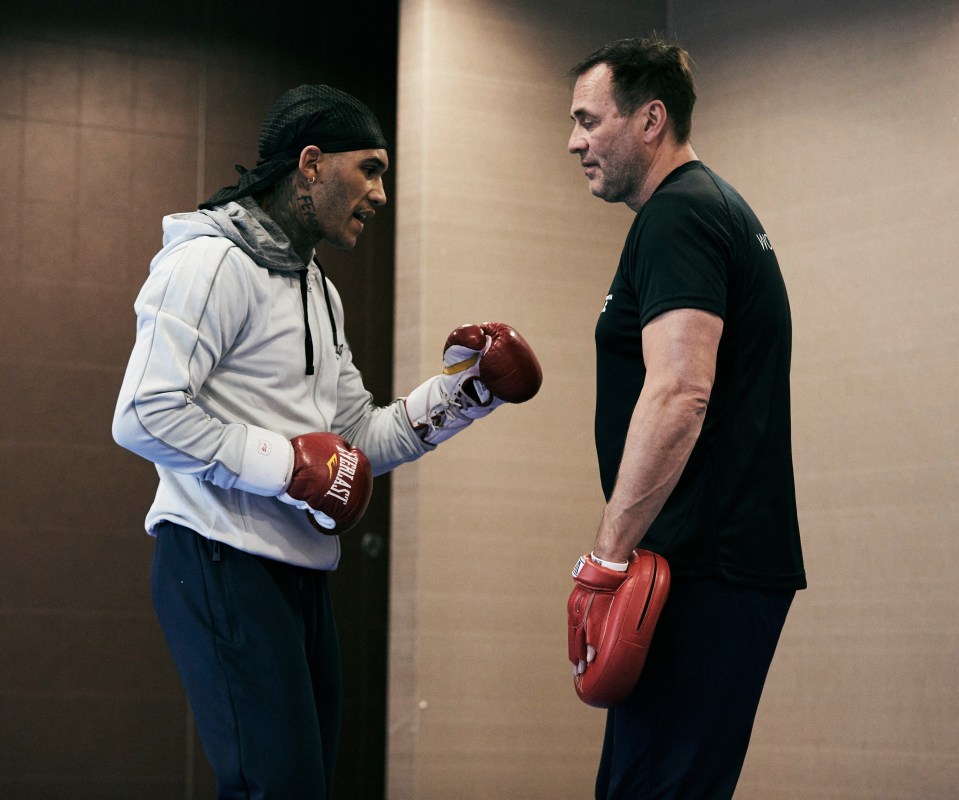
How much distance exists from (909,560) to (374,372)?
6.32 feet

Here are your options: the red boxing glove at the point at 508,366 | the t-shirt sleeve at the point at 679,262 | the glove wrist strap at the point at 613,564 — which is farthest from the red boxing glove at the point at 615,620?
the red boxing glove at the point at 508,366

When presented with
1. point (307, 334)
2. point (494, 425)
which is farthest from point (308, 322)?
point (494, 425)

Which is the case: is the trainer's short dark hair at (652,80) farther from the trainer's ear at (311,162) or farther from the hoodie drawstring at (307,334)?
the hoodie drawstring at (307,334)

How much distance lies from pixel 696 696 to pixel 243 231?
46.8 inches

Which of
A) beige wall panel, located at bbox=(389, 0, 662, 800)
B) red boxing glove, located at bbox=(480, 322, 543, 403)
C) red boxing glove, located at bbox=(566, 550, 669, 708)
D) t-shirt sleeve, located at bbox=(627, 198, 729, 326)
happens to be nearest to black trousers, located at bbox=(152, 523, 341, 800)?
red boxing glove, located at bbox=(566, 550, 669, 708)

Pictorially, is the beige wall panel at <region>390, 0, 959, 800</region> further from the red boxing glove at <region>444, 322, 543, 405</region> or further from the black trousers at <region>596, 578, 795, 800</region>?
the black trousers at <region>596, 578, 795, 800</region>

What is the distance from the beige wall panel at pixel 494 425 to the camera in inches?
149

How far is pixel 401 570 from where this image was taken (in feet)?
12.6

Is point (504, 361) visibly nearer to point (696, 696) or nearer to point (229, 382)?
point (229, 382)

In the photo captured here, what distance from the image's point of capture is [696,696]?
74.0 inches

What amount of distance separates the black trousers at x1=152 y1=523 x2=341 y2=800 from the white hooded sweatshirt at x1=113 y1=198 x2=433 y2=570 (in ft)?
0.17

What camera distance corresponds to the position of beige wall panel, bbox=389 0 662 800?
12.4 feet

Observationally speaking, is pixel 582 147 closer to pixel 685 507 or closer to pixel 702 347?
pixel 702 347

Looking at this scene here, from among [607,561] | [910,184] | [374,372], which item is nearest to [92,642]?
[374,372]
